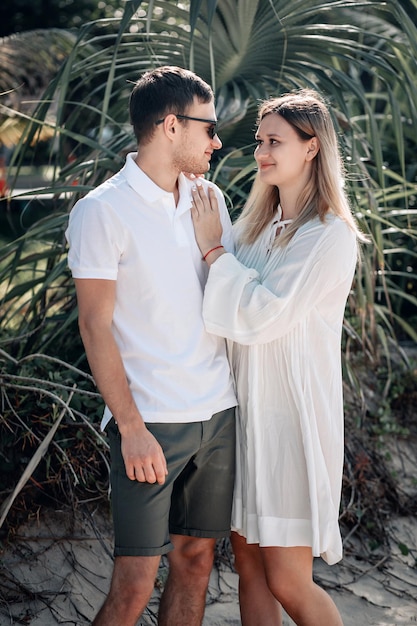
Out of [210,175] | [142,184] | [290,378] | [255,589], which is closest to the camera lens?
[142,184]

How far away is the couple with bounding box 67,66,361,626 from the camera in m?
2.35

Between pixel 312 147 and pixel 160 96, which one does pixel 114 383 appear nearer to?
pixel 160 96

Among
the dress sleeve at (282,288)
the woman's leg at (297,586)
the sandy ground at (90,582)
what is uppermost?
the dress sleeve at (282,288)

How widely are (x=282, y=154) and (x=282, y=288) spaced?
17.6 inches

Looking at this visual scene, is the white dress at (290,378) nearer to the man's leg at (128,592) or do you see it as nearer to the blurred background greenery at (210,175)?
the man's leg at (128,592)

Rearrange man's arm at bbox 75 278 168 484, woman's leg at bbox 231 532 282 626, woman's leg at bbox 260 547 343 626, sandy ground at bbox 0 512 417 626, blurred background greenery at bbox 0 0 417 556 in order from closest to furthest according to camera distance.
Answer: man's arm at bbox 75 278 168 484 → woman's leg at bbox 260 547 343 626 → woman's leg at bbox 231 532 282 626 → sandy ground at bbox 0 512 417 626 → blurred background greenery at bbox 0 0 417 556

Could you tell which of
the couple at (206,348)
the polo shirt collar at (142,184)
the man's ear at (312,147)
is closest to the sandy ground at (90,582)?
the couple at (206,348)

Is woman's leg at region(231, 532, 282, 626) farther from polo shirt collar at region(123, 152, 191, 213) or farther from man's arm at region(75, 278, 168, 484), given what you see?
polo shirt collar at region(123, 152, 191, 213)

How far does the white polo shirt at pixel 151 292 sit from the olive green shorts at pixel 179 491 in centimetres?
7

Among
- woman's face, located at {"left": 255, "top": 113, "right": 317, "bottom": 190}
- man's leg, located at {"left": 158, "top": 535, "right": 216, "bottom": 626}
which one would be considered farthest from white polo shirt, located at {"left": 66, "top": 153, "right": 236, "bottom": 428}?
man's leg, located at {"left": 158, "top": 535, "right": 216, "bottom": 626}

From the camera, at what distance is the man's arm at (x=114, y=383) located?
2.29 m

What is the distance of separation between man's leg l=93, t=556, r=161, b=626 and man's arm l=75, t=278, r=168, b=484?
244 mm

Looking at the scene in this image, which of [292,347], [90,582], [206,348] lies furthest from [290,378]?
[90,582]

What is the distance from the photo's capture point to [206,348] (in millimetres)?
2518
